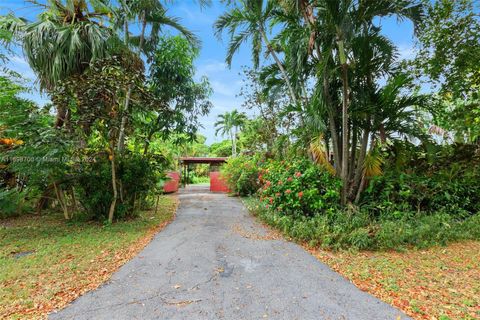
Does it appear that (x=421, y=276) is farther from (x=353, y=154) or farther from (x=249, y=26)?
(x=249, y=26)

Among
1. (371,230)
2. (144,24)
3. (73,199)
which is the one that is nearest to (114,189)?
(73,199)

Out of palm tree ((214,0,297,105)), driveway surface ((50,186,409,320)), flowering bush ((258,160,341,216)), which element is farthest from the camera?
palm tree ((214,0,297,105))

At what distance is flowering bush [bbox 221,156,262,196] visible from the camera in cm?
1073

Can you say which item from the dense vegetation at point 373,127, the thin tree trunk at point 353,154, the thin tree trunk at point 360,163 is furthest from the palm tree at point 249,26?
the thin tree trunk at point 360,163

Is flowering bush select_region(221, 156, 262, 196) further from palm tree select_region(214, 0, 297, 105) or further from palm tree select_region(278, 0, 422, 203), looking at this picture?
palm tree select_region(278, 0, 422, 203)

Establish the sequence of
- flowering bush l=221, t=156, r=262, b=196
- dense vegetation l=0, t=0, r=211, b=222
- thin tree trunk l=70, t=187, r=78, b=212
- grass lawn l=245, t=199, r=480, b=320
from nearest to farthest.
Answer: grass lawn l=245, t=199, r=480, b=320 → dense vegetation l=0, t=0, r=211, b=222 → thin tree trunk l=70, t=187, r=78, b=212 → flowering bush l=221, t=156, r=262, b=196

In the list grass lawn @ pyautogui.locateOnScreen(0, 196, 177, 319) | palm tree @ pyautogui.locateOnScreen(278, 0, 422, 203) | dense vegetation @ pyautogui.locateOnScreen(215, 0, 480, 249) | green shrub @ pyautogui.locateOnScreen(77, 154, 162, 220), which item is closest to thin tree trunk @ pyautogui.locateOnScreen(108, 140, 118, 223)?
green shrub @ pyautogui.locateOnScreen(77, 154, 162, 220)

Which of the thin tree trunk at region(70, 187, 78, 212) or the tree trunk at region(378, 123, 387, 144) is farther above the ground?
the tree trunk at region(378, 123, 387, 144)

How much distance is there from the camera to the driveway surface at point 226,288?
2412 mm

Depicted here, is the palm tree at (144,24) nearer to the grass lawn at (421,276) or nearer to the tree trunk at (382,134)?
the grass lawn at (421,276)

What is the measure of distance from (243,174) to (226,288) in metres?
7.84

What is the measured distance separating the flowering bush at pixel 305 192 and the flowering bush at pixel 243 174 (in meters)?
4.73

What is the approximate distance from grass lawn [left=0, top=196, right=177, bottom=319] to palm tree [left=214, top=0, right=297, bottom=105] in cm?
514

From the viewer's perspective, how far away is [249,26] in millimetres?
7262
